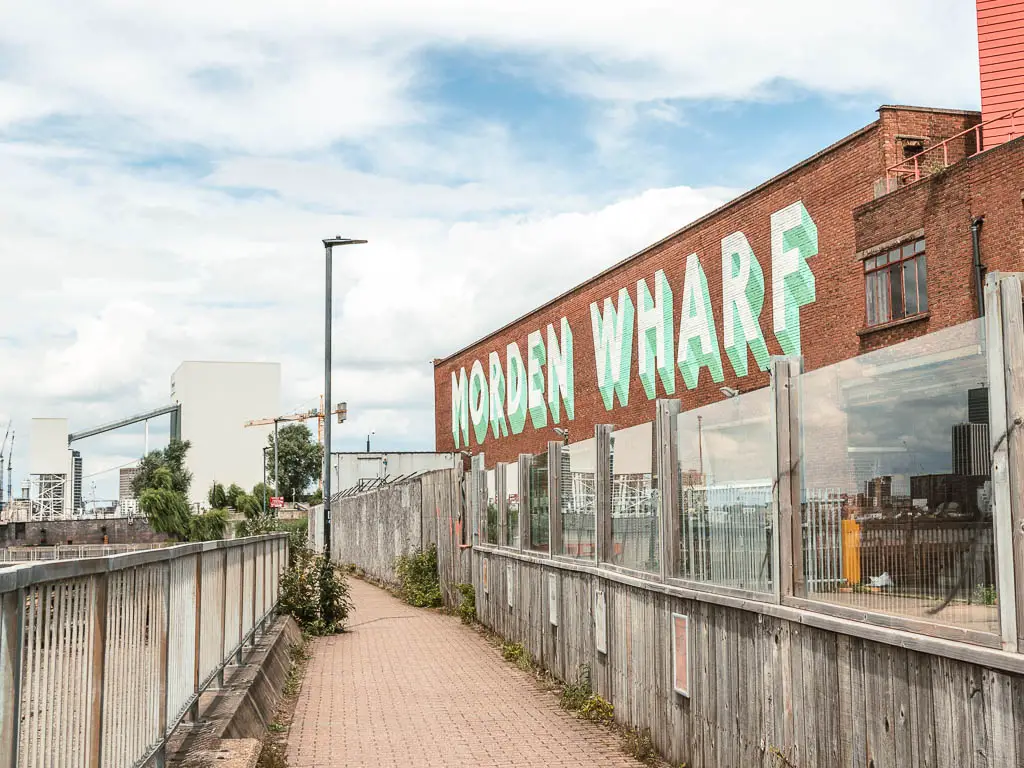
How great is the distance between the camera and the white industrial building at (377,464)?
6944 cm

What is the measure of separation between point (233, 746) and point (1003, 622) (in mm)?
5072

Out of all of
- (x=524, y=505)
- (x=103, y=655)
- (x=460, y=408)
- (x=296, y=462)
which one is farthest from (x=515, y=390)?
(x=296, y=462)

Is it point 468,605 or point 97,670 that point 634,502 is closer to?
point 97,670

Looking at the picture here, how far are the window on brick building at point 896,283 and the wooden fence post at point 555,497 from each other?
1593 cm

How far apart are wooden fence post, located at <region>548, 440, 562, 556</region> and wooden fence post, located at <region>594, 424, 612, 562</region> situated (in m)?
1.79

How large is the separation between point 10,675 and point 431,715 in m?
7.78

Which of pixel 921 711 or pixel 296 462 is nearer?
pixel 921 711

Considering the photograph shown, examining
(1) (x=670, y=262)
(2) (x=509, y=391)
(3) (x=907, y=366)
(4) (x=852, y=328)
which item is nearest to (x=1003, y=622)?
(3) (x=907, y=366)

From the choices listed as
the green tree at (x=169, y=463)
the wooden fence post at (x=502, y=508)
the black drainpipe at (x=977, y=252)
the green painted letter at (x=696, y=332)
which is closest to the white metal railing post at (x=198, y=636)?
the wooden fence post at (x=502, y=508)

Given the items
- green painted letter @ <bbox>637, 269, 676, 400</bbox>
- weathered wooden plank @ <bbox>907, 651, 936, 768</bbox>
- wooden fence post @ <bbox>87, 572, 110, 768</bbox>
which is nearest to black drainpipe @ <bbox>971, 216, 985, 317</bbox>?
green painted letter @ <bbox>637, 269, 676, 400</bbox>

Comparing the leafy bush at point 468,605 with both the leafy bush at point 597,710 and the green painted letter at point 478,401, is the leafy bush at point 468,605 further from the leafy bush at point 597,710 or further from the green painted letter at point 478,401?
the green painted letter at point 478,401

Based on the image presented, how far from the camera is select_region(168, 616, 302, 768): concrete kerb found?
719 centimetres

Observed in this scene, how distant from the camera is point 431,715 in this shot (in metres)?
11.0

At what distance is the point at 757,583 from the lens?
23.3ft
